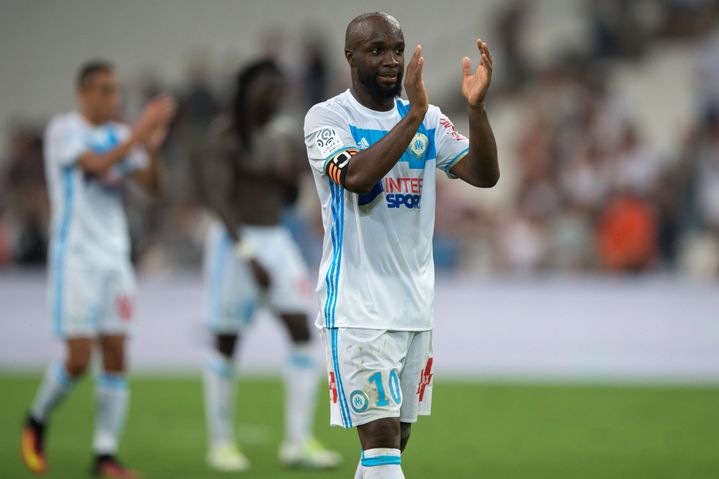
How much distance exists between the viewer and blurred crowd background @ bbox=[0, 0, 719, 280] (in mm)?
16094

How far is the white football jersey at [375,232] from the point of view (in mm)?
5242

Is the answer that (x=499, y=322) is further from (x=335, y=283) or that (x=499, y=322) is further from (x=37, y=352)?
(x=335, y=283)

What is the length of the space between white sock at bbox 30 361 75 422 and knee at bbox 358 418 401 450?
356cm

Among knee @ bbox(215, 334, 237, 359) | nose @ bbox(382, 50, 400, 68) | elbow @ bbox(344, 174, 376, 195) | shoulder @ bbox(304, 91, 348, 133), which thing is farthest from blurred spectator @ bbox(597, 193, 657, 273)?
elbow @ bbox(344, 174, 376, 195)

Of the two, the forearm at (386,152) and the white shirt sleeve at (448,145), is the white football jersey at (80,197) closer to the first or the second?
the white shirt sleeve at (448,145)

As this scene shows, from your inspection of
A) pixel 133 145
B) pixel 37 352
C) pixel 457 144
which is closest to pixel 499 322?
pixel 37 352

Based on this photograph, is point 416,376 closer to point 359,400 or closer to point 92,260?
point 359,400

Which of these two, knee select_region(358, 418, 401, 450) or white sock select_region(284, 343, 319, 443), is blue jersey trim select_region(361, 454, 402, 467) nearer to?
knee select_region(358, 418, 401, 450)

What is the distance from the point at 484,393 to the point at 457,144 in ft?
22.6

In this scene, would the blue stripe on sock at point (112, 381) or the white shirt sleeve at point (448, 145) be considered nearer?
the white shirt sleeve at point (448, 145)

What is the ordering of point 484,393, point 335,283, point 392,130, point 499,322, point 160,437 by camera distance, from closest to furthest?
1. point 392,130
2. point 335,283
3. point 160,437
4. point 484,393
5. point 499,322

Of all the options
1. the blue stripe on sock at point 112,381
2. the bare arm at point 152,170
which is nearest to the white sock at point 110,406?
the blue stripe on sock at point 112,381

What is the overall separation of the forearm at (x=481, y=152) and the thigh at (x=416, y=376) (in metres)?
0.73

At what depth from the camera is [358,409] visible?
5.19 meters
